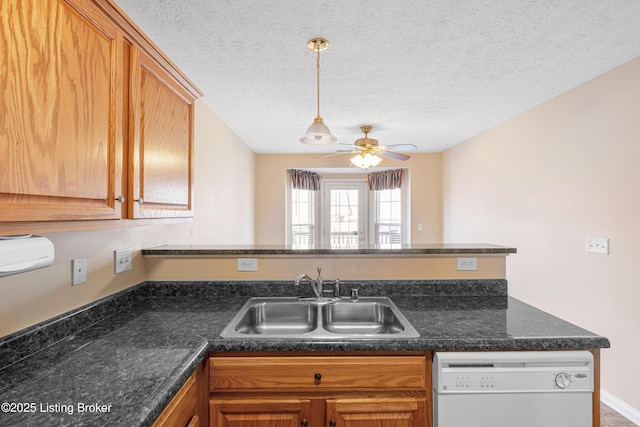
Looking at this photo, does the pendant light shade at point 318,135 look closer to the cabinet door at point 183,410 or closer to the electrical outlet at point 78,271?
the electrical outlet at point 78,271

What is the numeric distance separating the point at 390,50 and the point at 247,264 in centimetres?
156

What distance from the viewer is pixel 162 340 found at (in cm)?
117

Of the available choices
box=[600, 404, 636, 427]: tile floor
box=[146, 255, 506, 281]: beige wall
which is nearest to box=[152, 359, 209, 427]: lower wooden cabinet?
box=[146, 255, 506, 281]: beige wall

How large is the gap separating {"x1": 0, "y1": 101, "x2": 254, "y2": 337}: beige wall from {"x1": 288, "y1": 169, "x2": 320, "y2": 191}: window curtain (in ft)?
4.96

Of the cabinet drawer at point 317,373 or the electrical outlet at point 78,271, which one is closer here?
the cabinet drawer at point 317,373

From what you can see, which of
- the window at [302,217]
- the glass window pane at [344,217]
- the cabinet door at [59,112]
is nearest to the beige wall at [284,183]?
the window at [302,217]

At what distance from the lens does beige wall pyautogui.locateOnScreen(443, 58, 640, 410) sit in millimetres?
2150

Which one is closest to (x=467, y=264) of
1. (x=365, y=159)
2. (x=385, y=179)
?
(x=365, y=159)

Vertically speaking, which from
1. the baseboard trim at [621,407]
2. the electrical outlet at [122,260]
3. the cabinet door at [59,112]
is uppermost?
the cabinet door at [59,112]

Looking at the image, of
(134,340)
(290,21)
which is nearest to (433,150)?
(290,21)

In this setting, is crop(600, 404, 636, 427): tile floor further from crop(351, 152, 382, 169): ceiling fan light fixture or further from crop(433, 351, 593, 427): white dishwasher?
crop(351, 152, 382, 169): ceiling fan light fixture

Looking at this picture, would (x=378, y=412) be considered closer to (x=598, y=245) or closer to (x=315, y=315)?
(x=315, y=315)

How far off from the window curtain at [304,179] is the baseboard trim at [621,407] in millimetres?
4402

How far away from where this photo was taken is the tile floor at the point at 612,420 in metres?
2.10
